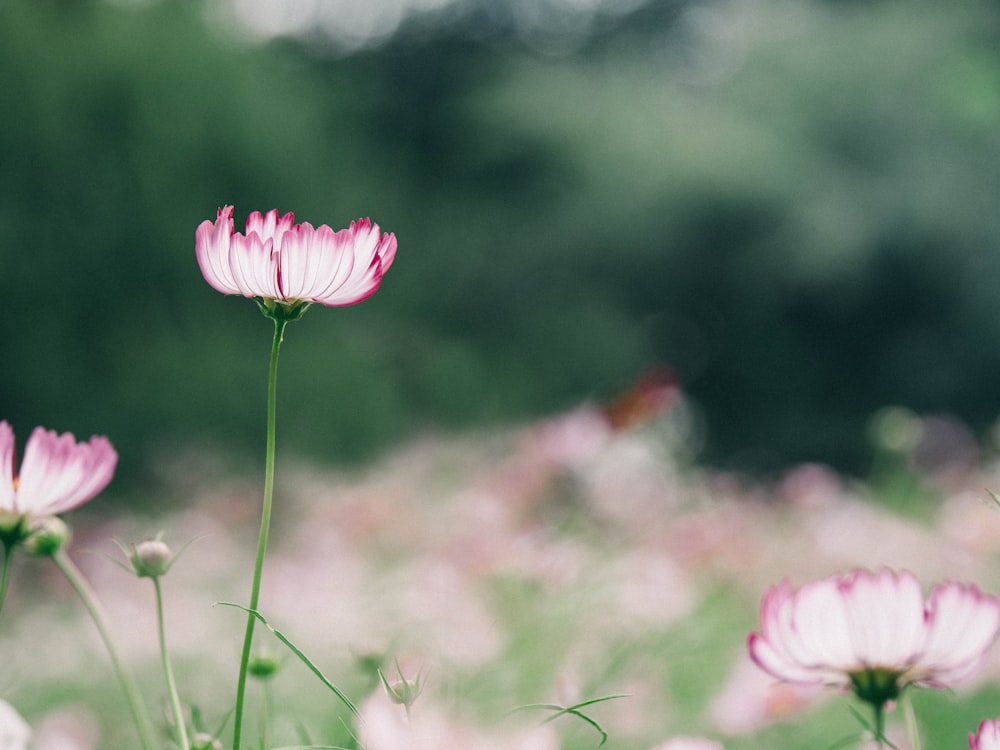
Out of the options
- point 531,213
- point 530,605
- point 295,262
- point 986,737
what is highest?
point 531,213

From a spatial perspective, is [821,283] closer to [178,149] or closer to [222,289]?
[178,149]

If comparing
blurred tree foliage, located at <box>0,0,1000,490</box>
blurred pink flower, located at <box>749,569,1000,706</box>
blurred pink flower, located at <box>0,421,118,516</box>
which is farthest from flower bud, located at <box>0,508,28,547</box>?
blurred tree foliage, located at <box>0,0,1000,490</box>

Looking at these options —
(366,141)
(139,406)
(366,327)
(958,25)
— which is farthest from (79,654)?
(958,25)

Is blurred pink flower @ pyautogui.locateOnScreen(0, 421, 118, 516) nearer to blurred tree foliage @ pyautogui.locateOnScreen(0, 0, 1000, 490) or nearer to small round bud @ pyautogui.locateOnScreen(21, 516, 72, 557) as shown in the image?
small round bud @ pyautogui.locateOnScreen(21, 516, 72, 557)

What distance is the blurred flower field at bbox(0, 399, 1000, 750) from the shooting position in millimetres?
582

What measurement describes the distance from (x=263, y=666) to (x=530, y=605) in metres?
0.61

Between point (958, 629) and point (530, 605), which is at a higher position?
point (530, 605)

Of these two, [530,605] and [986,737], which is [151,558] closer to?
[986,737]

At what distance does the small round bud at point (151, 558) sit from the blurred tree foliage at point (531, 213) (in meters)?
3.20

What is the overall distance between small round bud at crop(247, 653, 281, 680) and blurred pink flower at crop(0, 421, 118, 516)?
8 centimetres

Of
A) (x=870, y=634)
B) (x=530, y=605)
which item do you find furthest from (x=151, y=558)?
(x=530, y=605)

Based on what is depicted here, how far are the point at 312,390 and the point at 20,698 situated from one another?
2.59 m

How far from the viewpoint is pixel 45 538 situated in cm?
35

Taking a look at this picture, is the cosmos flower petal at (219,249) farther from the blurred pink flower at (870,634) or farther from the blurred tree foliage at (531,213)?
the blurred tree foliage at (531,213)
